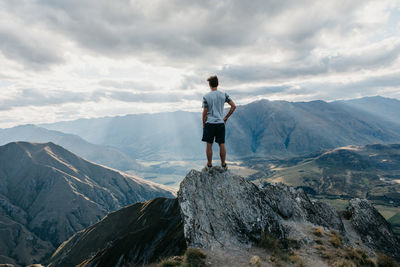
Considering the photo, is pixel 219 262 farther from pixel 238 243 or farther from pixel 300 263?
pixel 300 263

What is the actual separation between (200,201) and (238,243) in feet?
11.2

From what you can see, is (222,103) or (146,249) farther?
(146,249)

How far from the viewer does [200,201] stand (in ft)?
47.4

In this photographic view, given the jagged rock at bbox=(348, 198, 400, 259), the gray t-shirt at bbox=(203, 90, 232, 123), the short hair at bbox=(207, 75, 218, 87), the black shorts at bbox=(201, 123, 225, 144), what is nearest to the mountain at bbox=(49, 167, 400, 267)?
the jagged rock at bbox=(348, 198, 400, 259)

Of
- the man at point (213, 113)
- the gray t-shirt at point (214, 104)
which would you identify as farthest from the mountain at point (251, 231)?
the gray t-shirt at point (214, 104)

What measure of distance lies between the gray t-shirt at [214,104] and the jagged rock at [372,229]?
2253 centimetres

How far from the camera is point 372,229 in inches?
998

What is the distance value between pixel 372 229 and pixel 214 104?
26.1m

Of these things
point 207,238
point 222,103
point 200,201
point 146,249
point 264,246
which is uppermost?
point 222,103

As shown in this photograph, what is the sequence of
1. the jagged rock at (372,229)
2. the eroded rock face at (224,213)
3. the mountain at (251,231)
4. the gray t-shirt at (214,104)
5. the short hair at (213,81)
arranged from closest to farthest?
the mountain at (251,231) < the eroded rock face at (224,213) < the gray t-shirt at (214,104) < the short hair at (213,81) < the jagged rock at (372,229)

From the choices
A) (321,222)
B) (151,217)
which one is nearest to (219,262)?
(321,222)

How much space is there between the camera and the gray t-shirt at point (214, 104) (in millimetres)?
13516

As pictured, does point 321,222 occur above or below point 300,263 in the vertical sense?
below

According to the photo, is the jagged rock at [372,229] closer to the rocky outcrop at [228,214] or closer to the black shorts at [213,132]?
the rocky outcrop at [228,214]
